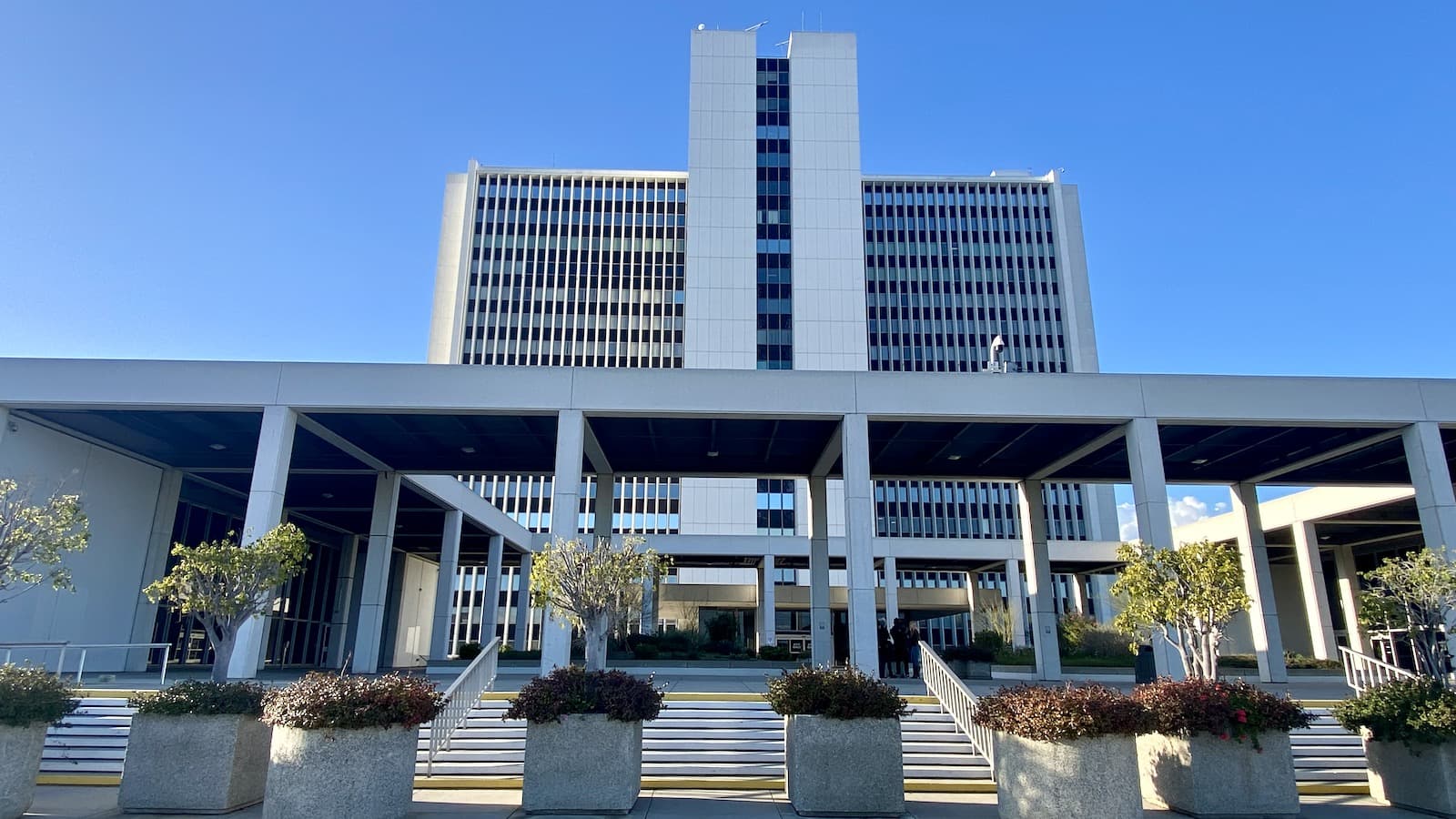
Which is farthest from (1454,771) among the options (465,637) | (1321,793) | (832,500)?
(465,637)

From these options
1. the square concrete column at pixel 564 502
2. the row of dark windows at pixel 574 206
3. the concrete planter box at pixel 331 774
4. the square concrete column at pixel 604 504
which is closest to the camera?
the concrete planter box at pixel 331 774

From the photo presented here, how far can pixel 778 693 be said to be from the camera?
1057 cm

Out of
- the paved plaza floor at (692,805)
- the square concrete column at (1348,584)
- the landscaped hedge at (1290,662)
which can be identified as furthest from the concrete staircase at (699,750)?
the square concrete column at (1348,584)

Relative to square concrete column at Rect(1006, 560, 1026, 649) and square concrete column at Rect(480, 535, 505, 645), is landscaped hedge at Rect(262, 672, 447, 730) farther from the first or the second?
square concrete column at Rect(1006, 560, 1026, 649)

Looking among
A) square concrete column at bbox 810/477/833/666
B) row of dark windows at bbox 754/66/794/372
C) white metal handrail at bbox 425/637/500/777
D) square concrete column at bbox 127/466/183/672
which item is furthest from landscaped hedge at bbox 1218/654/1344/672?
row of dark windows at bbox 754/66/794/372

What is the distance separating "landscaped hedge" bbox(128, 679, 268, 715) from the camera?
9.69 m

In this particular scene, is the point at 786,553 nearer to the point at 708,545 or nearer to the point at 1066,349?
the point at 708,545

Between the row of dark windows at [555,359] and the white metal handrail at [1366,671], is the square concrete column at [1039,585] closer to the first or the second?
the white metal handrail at [1366,671]

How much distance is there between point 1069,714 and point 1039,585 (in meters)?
15.5

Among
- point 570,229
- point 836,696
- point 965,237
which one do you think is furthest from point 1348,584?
point 570,229

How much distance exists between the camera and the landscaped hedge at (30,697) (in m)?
9.12

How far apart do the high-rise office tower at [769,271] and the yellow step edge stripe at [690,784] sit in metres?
47.7

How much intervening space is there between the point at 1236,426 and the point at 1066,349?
66061mm

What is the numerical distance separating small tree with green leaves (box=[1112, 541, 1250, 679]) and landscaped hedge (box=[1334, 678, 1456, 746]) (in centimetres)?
174
